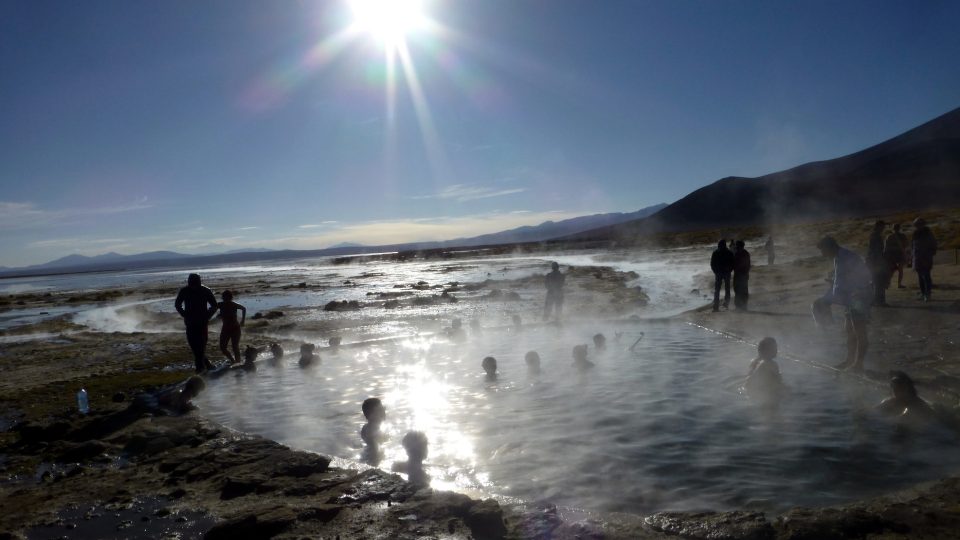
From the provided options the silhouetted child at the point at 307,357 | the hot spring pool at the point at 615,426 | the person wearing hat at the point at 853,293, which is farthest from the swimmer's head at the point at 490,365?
the person wearing hat at the point at 853,293

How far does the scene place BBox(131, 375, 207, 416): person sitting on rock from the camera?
27.0ft

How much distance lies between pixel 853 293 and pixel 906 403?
1671mm

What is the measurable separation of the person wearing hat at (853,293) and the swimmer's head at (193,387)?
897 cm

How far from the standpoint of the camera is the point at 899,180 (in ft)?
351

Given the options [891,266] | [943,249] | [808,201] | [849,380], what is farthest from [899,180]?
[849,380]

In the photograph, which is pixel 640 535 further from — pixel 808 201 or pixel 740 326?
pixel 808 201

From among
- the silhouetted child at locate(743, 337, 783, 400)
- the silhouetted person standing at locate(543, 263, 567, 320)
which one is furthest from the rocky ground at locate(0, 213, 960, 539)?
the silhouetted person standing at locate(543, 263, 567, 320)

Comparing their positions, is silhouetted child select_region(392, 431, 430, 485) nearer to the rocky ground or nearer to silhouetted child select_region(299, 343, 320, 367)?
the rocky ground

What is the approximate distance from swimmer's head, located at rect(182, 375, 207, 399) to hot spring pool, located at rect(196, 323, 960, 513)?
0.16 m

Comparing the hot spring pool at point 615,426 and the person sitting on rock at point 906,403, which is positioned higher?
the person sitting on rock at point 906,403

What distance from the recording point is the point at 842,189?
11094cm

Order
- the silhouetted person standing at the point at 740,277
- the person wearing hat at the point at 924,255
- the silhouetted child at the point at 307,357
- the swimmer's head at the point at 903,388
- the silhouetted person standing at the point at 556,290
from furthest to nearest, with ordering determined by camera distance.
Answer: the silhouetted person standing at the point at 556,290 → the silhouetted person standing at the point at 740,277 → the person wearing hat at the point at 924,255 → the silhouetted child at the point at 307,357 → the swimmer's head at the point at 903,388

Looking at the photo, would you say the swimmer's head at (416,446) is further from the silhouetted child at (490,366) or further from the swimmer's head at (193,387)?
the swimmer's head at (193,387)

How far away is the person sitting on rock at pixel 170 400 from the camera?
8234 millimetres
